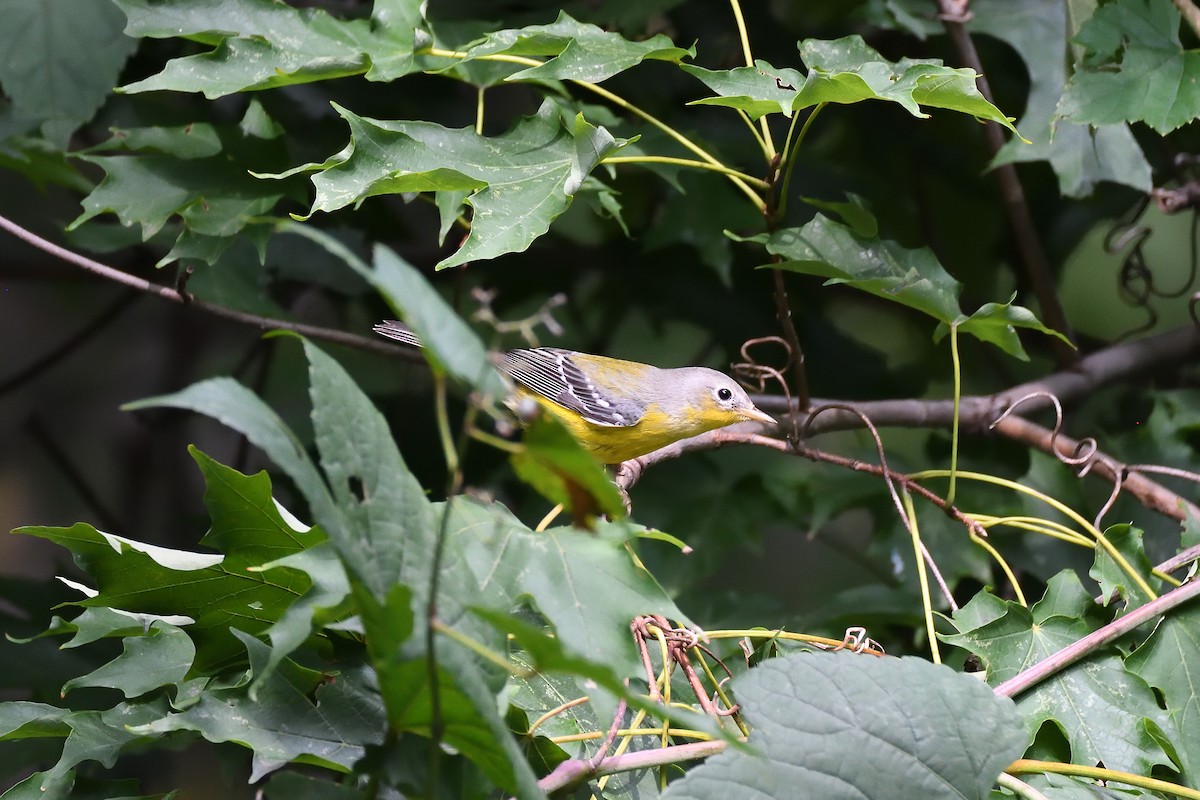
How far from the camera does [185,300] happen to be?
7.78ft

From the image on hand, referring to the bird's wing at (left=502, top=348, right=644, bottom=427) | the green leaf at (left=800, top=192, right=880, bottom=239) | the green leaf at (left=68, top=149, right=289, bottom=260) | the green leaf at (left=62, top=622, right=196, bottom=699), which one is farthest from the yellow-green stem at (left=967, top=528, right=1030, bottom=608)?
the green leaf at (left=68, top=149, right=289, bottom=260)

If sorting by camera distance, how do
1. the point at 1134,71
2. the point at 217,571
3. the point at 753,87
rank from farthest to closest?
the point at 1134,71, the point at 753,87, the point at 217,571

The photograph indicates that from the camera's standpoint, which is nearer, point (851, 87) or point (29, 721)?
point (29, 721)

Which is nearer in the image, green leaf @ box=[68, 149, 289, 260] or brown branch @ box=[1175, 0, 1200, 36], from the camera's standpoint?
green leaf @ box=[68, 149, 289, 260]

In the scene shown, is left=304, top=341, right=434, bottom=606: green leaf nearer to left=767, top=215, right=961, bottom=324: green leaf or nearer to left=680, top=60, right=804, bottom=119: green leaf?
left=680, top=60, right=804, bottom=119: green leaf

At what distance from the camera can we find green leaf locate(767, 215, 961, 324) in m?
2.08

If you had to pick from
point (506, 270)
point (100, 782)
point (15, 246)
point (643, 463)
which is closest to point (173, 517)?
point (15, 246)

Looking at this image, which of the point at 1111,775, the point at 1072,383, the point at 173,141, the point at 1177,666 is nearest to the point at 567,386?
the point at 173,141

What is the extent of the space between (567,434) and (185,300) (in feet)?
5.70

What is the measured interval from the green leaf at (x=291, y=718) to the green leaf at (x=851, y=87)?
1.11 m

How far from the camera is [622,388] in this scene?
3236 mm

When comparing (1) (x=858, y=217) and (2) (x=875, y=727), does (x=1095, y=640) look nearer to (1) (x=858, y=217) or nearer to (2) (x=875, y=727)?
(2) (x=875, y=727)

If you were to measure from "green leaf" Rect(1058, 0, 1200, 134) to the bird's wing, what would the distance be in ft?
4.83

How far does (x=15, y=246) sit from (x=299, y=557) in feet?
10.1
